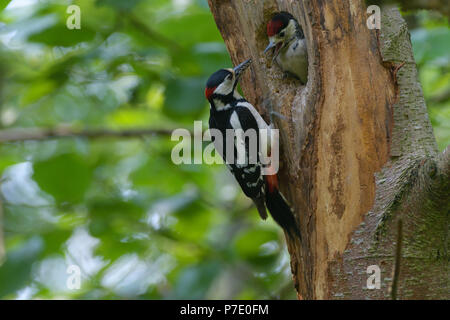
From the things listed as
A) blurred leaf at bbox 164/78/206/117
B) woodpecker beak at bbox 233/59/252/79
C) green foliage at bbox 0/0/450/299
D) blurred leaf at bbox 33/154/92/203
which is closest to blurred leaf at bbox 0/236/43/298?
green foliage at bbox 0/0/450/299

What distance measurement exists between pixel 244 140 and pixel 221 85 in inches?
14.1

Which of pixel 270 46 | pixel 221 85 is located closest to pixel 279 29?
pixel 270 46

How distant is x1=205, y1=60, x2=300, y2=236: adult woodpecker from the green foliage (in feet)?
0.42

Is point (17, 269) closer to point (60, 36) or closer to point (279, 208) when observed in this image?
point (60, 36)

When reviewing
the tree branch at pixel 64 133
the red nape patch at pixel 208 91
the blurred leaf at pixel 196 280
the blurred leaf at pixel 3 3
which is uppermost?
the tree branch at pixel 64 133

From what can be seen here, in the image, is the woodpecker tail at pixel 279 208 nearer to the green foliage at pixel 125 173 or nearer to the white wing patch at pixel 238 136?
the white wing patch at pixel 238 136

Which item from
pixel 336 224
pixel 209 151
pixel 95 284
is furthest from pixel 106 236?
pixel 336 224

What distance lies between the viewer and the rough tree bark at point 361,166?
1890 millimetres

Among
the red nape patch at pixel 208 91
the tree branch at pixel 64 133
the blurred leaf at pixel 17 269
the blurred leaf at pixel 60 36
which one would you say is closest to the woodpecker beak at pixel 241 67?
the red nape patch at pixel 208 91

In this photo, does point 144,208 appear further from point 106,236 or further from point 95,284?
point 95,284

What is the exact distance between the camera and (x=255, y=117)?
2.76 meters

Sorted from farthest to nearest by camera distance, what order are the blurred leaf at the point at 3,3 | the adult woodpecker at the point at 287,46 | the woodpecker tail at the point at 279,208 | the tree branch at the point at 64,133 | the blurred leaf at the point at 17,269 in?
1. the tree branch at the point at 64,133
2. the blurred leaf at the point at 17,269
3. the adult woodpecker at the point at 287,46
4. the woodpecker tail at the point at 279,208
5. the blurred leaf at the point at 3,3

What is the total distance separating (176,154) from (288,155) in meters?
1.72

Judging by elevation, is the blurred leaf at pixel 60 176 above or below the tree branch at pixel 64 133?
below
